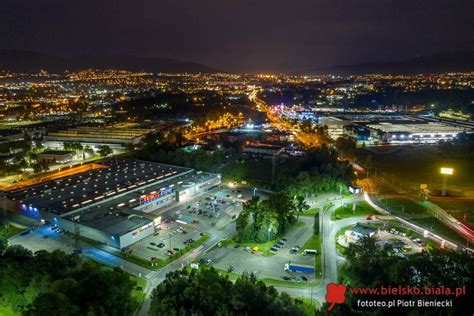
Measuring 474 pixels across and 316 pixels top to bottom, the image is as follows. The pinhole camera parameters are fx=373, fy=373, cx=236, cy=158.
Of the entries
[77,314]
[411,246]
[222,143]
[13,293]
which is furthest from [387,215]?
[222,143]

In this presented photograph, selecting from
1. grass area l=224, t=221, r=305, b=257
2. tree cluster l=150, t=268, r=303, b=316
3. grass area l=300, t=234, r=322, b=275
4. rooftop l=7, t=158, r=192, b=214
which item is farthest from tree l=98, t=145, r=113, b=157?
tree cluster l=150, t=268, r=303, b=316

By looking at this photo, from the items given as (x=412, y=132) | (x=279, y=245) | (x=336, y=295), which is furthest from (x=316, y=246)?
(x=412, y=132)

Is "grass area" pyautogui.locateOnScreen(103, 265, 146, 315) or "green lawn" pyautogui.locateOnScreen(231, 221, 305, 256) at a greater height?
"grass area" pyautogui.locateOnScreen(103, 265, 146, 315)

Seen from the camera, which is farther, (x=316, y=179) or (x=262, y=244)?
(x=316, y=179)

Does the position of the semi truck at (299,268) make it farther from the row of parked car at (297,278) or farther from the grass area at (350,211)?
the grass area at (350,211)

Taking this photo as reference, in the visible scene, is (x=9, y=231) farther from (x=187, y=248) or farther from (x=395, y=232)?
(x=395, y=232)

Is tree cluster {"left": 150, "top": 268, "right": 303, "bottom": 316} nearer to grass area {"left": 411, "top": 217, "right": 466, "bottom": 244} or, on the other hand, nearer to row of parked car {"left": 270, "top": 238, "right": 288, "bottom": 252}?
row of parked car {"left": 270, "top": 238, "right": 288, "bottom": 252}

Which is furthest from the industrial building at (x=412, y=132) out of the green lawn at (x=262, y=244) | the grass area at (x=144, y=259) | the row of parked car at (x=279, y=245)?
the grass area at (x=144, y=259)
